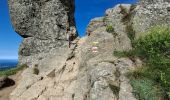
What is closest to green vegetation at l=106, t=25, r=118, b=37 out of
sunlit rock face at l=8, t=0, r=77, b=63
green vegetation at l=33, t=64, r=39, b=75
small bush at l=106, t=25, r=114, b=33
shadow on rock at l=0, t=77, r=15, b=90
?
small bush at l=106, t=25, r=114, b=33

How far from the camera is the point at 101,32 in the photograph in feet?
113

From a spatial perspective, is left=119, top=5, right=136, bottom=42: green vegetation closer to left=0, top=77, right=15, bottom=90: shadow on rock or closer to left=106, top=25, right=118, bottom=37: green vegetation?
left=106, top=25, right=118, bottom=37: green vegetation

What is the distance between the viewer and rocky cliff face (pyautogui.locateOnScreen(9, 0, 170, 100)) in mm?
26998

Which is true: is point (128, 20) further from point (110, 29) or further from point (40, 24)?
point (40, 24)

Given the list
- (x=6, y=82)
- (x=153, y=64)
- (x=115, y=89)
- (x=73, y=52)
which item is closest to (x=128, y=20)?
(x=73, y=52)

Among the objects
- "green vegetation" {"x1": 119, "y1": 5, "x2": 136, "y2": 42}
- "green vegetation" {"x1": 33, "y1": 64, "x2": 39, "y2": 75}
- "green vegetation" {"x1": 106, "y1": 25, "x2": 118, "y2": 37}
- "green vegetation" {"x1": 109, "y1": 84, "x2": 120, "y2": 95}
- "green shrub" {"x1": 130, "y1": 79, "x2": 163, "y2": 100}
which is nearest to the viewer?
"green shrub" {"x1": 130, "y1": 79, "x2": 163, "y2": 100}

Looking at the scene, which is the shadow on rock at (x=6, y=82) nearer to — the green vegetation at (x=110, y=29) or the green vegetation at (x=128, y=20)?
the green vegetation at (x=110, y=29)

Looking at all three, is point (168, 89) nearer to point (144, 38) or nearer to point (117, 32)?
point (144, 38)

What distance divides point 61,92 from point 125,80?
8229mm

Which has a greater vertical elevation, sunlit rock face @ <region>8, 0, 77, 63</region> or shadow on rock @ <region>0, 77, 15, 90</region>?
sunlit rock face @ <region>8, 0, 77, 63</region>

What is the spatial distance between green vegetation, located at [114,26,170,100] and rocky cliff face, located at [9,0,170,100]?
0.78 m

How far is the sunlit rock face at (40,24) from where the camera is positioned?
4209cm

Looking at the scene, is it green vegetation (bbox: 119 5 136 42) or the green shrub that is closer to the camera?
the green shrub

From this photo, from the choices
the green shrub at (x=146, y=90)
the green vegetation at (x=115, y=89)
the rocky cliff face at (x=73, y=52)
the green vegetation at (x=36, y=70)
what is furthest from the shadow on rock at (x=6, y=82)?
the green shrub at (x=146, y=90)
